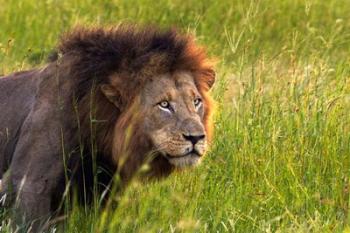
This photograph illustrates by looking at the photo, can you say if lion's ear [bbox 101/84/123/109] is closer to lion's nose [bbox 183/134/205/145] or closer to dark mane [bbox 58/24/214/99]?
dark mane [bbox 58/24/214/99]

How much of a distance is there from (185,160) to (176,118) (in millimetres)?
200

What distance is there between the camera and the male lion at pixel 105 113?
18.5ft

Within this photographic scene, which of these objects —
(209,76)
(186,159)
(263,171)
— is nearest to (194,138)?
(186,159)

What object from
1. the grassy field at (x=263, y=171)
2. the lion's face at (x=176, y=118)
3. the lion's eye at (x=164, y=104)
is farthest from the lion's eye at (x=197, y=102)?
the grassy field at (x=263, y=171)

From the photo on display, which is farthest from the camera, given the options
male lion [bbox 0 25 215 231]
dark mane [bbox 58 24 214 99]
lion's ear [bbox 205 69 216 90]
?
lion's ear [bbox 205 69 216 90]

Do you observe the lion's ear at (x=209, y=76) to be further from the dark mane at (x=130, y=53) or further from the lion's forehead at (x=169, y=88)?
the lion's forehead at (x=169, y=88)

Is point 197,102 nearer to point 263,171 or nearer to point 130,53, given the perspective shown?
point 130,53

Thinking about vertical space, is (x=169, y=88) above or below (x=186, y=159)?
above

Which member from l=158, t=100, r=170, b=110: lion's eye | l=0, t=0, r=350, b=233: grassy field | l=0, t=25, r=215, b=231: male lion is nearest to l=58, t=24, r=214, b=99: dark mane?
l=0, t=25, r=215, b=231: male lion

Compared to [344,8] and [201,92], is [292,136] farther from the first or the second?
[344,8]

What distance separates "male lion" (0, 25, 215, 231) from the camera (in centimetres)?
562

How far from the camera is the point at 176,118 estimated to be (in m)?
5.53

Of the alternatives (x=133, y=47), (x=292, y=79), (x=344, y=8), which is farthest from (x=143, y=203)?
(x=344, y=8)

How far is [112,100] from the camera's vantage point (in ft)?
18.9
